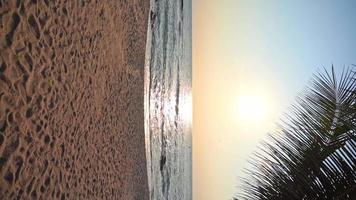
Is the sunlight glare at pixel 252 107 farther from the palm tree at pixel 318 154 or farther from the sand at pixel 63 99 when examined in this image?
the sand at pixel 63 99

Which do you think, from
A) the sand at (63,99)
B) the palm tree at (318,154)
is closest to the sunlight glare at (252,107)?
the palm tree at (318,154)

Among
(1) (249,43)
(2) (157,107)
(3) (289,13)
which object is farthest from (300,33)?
(2) (157,107)

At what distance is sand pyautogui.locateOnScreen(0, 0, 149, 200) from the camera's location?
20 centimetres

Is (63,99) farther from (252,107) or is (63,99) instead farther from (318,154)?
(252,107)

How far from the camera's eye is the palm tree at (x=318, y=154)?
2.75 feet

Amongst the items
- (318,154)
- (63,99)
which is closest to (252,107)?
(318,154)

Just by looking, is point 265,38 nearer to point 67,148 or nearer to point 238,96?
point 238,96

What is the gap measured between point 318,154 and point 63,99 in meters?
0.82

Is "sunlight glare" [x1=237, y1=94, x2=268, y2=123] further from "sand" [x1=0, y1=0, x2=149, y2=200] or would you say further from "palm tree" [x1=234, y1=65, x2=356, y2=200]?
"sand" [x1=0, y1=0, x2=149, y2=200]

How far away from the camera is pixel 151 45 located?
26.5 inches

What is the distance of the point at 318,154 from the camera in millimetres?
893

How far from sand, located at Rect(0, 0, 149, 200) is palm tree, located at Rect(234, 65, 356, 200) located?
62 centimetres

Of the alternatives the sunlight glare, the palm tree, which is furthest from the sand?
the sunlight glare

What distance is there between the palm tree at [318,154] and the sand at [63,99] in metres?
0.62
